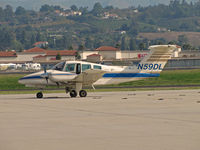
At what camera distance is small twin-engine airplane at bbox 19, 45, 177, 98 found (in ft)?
112

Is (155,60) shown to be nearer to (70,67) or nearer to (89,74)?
(89,74)

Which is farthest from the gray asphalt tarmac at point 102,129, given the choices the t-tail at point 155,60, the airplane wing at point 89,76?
the t-tail at point 155,60

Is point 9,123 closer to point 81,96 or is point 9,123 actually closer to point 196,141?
point 196,141

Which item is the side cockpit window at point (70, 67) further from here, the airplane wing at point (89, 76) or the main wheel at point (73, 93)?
the main wheel at point (73, 93)

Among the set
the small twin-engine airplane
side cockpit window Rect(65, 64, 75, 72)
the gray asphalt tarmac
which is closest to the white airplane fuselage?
the small twin-engine airplane

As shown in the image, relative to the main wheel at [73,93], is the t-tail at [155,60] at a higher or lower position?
higher

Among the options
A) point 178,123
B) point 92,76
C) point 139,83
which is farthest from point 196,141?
point 139,83

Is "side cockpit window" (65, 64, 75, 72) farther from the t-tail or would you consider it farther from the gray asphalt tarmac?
the gray asphalt tarmac

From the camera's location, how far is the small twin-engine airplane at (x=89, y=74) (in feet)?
112

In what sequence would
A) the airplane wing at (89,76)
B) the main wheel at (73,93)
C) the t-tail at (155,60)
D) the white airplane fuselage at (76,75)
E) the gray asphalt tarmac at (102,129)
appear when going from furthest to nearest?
the t-tail at (155,60)
the main wheel at (73,93)
the airplane wing at (89,76)
the white airplane fuselage at (76,75)
the gray asphalt tarmac at (102,129)

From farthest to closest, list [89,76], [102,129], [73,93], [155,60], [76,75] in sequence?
[155,60] < [73,93] < [89,76] < [76,75] < [102,129]

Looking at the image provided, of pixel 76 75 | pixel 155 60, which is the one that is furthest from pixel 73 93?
pixel 155 60

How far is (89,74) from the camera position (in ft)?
113

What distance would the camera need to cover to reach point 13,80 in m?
71.4
